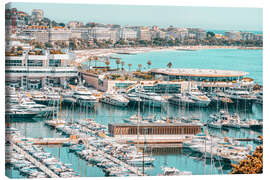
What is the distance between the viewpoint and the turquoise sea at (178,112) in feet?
41.9

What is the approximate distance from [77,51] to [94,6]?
12.5 ft

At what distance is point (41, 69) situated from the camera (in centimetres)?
1480

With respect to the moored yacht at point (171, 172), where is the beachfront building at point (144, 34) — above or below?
above

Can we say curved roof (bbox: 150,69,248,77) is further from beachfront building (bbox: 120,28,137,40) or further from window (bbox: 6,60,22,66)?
window (bbox: 6,60,22,66)

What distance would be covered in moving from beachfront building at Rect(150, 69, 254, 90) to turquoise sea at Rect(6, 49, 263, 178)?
16 cm

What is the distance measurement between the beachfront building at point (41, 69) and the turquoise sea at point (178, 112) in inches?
25.9

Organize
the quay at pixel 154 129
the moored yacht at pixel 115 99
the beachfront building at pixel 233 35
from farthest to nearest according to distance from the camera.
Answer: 1. the moored yacht at pixel 115 99
2. the beachfront building at pixel 233 35
3. the quay at pixel 154 129

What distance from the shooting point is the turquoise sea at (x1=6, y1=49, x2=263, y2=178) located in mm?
12773

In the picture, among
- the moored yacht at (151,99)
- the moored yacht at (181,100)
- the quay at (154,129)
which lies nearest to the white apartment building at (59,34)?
the moored yacht at (151,99)

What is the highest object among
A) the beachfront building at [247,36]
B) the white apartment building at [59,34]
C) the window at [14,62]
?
the white apartment building at [59,34]

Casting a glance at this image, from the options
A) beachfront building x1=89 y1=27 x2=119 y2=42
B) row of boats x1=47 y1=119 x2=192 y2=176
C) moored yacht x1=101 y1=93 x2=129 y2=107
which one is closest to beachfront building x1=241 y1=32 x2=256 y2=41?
beachfront building x1=89 y1=27 x2=119 y2=42

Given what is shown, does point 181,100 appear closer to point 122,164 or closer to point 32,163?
point 122,164

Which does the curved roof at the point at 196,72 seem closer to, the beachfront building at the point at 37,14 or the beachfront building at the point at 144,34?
the beachfront building at the point at 144,34

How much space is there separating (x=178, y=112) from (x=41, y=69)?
2.59 meters
